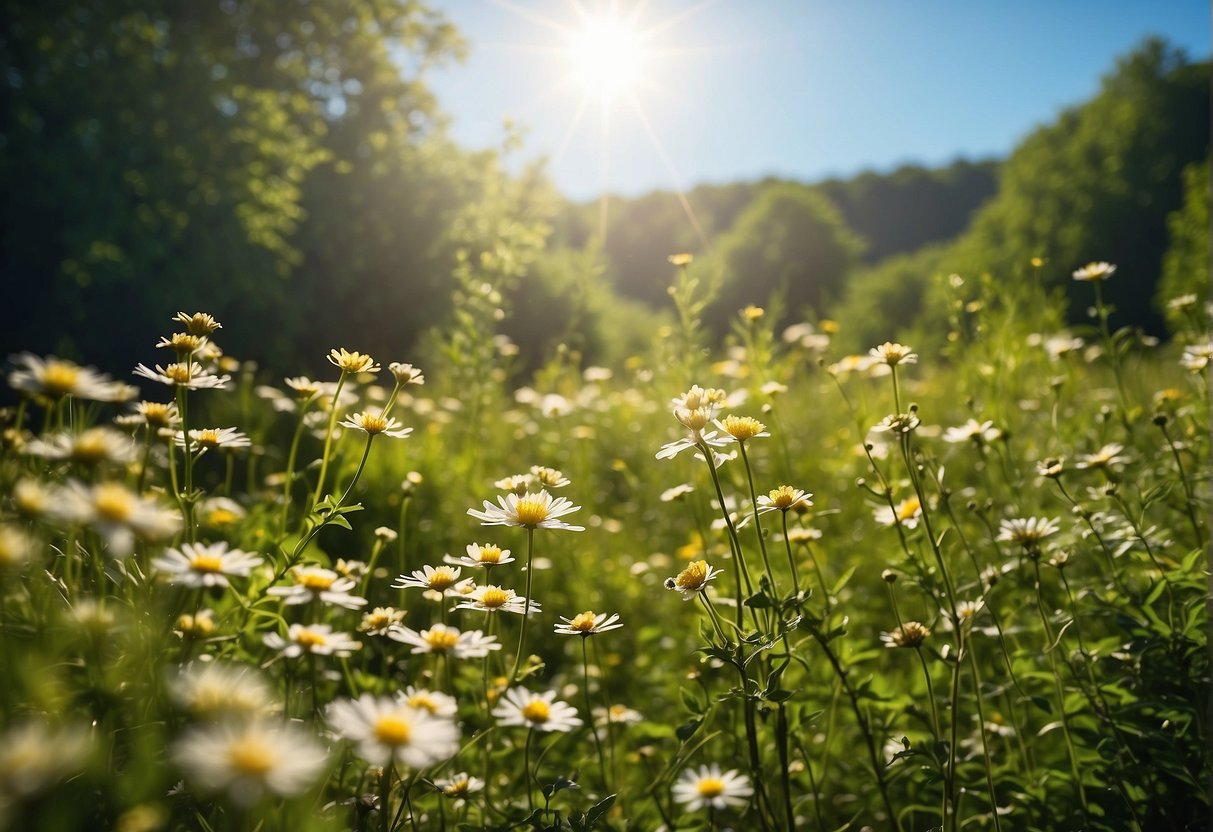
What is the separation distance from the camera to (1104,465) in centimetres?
159

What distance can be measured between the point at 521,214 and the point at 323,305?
35.0 ft

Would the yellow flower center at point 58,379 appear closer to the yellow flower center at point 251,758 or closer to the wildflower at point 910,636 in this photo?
the yellow flower center at point 251,758

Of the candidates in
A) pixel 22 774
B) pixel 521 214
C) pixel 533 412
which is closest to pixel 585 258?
pixel 521 214

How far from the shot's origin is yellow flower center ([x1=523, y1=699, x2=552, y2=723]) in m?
1.05

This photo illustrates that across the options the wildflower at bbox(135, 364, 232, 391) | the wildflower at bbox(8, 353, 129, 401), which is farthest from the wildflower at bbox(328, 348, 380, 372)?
the wildflower at bbox(8, 353, 129, 401)

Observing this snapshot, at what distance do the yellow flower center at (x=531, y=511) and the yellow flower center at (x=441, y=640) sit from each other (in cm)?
18

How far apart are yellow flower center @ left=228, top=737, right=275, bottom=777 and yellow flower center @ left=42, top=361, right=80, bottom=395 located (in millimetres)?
467

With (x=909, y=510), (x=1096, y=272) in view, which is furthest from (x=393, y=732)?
(x=1096, y=272)

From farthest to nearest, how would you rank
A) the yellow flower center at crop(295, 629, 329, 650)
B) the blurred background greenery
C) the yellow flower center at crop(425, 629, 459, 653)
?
the blurred background greenery < the yellow flower center at crop(425, 629, 459, 653) < the yellow flower center at crop(295, 629, 329, 650)

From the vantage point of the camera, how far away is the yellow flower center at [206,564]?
32.8 inches

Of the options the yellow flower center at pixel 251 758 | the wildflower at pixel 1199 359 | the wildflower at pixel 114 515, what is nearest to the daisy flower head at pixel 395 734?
the yellow flower center at pixel 251 758

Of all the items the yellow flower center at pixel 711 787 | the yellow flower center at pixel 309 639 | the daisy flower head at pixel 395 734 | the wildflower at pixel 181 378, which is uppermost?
the wildflower at pixel 181 378

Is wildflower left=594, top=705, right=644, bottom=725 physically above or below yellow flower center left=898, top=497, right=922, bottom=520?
below

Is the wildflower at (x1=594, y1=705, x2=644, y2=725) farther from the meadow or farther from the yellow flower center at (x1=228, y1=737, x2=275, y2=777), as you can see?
the yellow flower center at (x1=228, y1=737, x2=275, y2=777)
